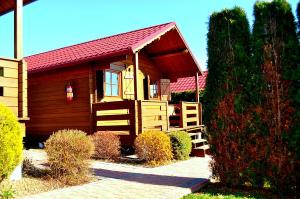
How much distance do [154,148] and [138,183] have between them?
9.22 feet

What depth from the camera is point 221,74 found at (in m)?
6.82

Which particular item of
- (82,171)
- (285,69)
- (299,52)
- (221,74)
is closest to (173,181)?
(82,171)

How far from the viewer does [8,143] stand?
5473mm

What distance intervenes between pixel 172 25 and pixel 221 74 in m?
7.29

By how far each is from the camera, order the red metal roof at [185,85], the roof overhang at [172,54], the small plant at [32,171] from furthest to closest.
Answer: the red metal roof at [185,85]
the roof overhang at [172,54]
the small plant at [32,171]

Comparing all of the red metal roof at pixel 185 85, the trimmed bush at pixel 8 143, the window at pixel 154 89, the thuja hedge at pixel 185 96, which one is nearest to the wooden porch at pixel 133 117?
the window at pixel 154 89

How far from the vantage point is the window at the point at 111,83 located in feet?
44.3

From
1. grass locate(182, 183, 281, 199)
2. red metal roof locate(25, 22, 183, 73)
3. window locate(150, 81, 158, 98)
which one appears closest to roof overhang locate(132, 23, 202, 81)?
red metal roof locate(25, 22, 183, 73)

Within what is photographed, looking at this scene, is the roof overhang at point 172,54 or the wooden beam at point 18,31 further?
the roof overhang at point 172,54

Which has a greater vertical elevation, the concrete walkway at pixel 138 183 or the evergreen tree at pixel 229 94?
the evergreen tree at pixel 229 94

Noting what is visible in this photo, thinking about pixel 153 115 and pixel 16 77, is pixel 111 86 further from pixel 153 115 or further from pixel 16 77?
pixel 16 77

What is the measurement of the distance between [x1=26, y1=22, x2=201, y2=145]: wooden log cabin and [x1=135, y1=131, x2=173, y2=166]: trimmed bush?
122 centimetres

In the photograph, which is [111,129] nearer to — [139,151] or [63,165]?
[139,151]

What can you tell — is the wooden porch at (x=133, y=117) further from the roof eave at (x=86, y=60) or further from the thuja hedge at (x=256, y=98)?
the thuja hedge at (x=256, y=98)
